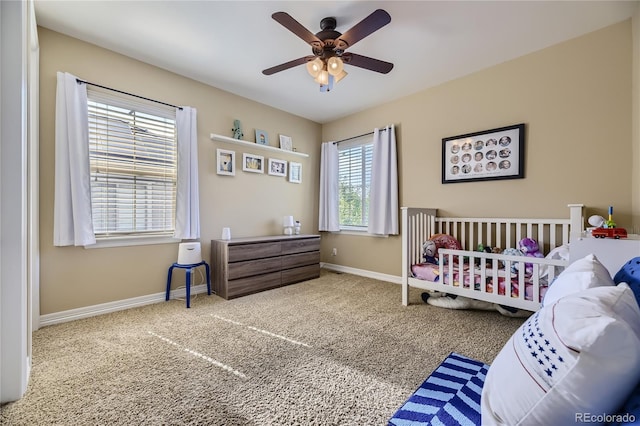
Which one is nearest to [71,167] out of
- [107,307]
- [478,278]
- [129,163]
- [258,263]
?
[129,163]

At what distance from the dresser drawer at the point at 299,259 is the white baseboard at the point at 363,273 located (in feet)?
2.04

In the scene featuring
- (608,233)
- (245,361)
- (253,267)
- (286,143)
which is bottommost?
(245,361)

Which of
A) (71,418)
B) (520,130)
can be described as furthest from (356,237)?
(71,418)

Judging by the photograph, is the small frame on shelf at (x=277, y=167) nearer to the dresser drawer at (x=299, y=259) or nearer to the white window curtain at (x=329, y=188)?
the white window curtain at (x=329, y=188)

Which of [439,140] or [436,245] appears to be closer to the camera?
[436,245]

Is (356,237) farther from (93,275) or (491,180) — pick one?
(93,275)

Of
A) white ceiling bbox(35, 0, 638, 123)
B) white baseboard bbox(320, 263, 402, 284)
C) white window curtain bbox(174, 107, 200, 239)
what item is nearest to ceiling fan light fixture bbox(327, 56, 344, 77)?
white ceiling bbox(35, 0, 638, 123)

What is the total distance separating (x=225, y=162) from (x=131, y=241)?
132cm

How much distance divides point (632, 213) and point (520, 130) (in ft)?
3.52

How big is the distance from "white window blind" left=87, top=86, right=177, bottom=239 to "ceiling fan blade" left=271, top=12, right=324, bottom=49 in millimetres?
1769

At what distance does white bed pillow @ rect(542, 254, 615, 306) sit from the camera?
0.81 meters

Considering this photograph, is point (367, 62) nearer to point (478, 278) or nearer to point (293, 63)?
point (293, 63)

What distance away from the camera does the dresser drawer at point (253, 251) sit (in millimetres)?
2922

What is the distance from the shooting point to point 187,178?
2.90 meters
